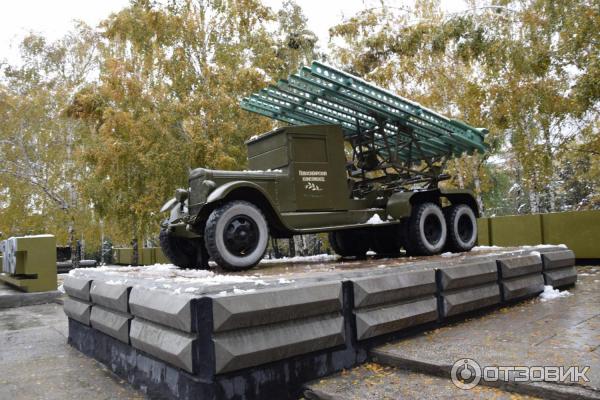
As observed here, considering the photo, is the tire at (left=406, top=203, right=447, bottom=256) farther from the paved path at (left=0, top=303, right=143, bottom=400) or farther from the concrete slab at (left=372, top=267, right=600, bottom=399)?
the paved path at (left=0, top=303, right=143, bottom=400)

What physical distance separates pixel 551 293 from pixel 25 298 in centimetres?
1035

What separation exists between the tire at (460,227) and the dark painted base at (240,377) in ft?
10.1

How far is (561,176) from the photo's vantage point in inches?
1099

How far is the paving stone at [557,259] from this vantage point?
20.3 feet

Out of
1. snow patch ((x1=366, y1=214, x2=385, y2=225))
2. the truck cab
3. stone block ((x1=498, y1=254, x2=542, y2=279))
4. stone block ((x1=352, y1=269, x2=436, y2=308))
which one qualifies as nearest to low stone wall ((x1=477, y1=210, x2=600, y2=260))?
the truck cab

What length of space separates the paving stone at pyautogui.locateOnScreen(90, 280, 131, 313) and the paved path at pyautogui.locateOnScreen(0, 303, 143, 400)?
2.12ft

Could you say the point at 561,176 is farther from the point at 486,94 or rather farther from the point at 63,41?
the point at 63,41

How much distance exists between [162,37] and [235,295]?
1121cm

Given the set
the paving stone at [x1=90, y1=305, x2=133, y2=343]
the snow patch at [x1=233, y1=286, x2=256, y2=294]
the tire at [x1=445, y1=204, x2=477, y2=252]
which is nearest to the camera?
the snow patch at [x1=233, y1=286, x2=256, y2=294]

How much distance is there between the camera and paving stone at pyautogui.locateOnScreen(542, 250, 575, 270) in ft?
20.3

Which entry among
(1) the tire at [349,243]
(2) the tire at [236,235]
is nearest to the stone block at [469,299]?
(2) the tire at [236,235]

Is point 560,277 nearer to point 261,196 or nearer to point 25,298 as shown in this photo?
point 261,196

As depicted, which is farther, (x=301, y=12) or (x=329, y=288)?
(x=301, y=12)

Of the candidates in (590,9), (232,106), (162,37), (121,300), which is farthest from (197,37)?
(121,300)
